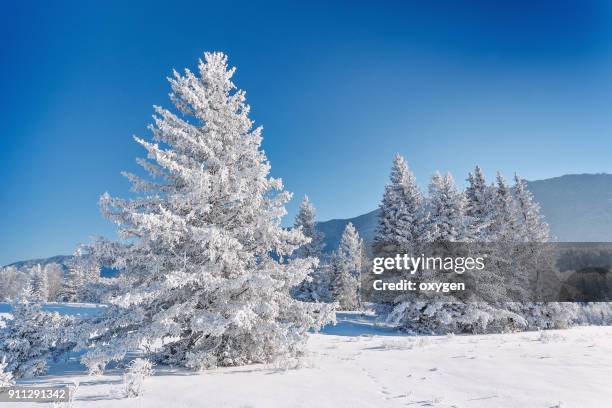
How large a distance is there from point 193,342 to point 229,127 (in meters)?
6.39

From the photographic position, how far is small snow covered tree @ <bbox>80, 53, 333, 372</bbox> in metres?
8.55

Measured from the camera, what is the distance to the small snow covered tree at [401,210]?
26.1 metres

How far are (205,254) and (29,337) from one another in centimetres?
495

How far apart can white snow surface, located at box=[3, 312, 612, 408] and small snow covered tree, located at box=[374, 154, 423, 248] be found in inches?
627

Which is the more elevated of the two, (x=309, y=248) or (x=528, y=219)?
(x=528, y=219)

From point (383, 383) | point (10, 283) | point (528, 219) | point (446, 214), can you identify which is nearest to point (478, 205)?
point (528, 219)

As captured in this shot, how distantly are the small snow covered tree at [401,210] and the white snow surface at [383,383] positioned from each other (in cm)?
1592

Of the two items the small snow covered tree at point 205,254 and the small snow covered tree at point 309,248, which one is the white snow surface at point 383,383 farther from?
the small snow covered tree at point 309,248

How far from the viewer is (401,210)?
88.2 ft

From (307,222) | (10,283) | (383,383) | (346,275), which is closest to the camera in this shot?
(383,383)

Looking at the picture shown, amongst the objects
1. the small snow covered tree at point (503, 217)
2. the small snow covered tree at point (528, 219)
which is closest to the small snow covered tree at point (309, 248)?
the small snow covered tree at point (503, 217)

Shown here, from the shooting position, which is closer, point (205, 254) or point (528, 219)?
point (205, 254)

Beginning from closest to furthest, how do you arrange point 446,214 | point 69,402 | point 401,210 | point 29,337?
1. point 69,402
2. point 29,337
3. point 446,214
4. point 401,210

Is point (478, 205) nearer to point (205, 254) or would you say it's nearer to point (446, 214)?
point (446, 214)
